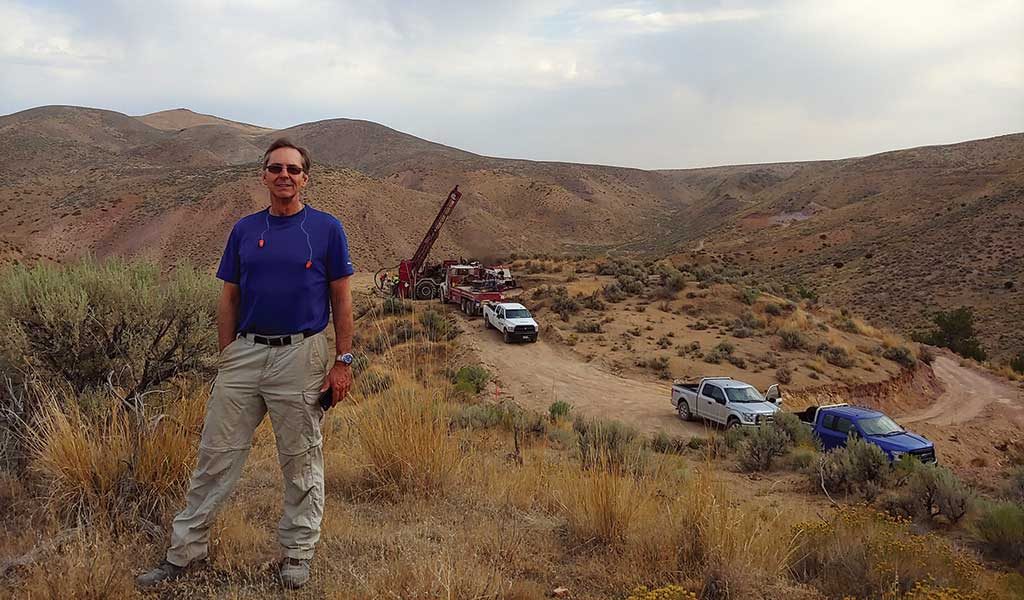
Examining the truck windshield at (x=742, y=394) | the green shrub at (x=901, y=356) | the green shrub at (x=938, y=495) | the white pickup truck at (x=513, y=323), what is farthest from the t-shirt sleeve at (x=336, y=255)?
the green shrub at (x=901, y=356)

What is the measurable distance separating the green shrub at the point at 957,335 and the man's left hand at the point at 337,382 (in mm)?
36142

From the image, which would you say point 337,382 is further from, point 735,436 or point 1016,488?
point 735,436

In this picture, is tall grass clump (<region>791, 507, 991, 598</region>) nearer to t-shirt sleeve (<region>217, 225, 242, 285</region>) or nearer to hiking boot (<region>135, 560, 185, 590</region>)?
hiking boot (<region>135, 560, 185, 590</region>)

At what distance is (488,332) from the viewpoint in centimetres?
2588

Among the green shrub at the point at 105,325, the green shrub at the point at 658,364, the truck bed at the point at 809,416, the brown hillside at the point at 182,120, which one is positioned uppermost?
the brown hillside at the point at 182,120

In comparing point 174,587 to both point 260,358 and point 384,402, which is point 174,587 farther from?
point 384,402

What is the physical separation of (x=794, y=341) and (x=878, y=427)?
1164 centimetres

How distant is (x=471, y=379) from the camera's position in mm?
18219

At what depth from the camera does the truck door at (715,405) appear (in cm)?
1561

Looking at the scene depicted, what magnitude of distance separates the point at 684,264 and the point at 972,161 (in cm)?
6393

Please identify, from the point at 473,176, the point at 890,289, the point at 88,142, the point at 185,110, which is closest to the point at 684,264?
the point at 890,289

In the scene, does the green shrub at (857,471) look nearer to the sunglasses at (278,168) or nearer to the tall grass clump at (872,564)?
the tall grass clump at (872,564)

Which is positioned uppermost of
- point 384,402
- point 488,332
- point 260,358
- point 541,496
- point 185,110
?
point 185,110

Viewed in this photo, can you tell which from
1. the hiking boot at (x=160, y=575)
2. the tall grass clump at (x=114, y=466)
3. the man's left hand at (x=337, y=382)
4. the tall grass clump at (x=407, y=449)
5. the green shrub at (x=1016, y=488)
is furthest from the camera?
the green shrub at (x=1016, y=488)
